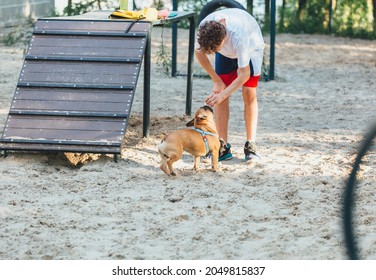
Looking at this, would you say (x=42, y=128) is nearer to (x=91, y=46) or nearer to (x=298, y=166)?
Answer: (x=91, y=46)

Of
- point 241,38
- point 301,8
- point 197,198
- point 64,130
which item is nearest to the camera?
point 197,198

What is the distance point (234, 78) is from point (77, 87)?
1.33m

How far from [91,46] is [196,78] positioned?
4.46 metres

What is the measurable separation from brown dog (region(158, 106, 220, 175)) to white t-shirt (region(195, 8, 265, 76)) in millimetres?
517

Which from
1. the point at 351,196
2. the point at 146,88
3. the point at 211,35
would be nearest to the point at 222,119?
the point at 146,88

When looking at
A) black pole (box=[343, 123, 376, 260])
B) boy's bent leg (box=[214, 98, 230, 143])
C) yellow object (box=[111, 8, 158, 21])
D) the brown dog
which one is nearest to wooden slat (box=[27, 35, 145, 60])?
yellow object (box=[111, 8, 158, 21])

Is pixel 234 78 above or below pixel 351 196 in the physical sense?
below

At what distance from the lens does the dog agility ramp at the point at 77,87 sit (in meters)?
7.19

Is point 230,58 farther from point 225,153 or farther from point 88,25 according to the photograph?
point 88,25

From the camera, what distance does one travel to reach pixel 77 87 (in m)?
7.48

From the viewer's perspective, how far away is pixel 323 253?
510cm

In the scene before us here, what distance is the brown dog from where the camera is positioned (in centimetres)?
666

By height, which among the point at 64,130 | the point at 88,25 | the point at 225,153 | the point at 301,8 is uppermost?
the point at 88,25

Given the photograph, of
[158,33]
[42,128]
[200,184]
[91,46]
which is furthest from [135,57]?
[158,33]
